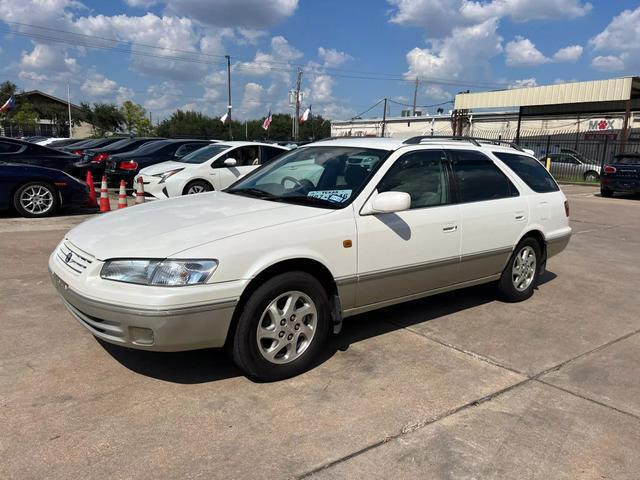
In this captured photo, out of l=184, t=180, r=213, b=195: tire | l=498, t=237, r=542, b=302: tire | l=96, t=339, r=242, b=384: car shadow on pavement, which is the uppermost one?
l=184, t=180, r=213, b=195: tire

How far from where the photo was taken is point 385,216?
13.2 feet

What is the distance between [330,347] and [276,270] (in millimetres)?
1039

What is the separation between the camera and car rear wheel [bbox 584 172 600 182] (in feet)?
78.4

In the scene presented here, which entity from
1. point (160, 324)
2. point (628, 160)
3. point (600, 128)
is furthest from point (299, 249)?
point (600, 128)

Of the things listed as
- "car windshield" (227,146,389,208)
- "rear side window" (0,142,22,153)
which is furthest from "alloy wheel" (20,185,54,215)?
"car windshield" (227,146,389,208)

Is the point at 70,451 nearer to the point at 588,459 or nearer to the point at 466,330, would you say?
the point at 588,459

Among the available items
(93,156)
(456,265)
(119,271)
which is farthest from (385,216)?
(93,156)

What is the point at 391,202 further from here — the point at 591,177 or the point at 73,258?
the point at 591,177

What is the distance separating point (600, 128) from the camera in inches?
1475

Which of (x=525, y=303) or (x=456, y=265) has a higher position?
(x=456, y=265)

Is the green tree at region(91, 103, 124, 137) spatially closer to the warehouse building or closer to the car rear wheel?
the warehouse building

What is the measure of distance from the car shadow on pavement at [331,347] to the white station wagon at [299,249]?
1.14 feet

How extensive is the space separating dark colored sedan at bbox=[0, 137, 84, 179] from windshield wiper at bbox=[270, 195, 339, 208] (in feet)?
27.5

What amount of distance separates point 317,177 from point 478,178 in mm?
1624
